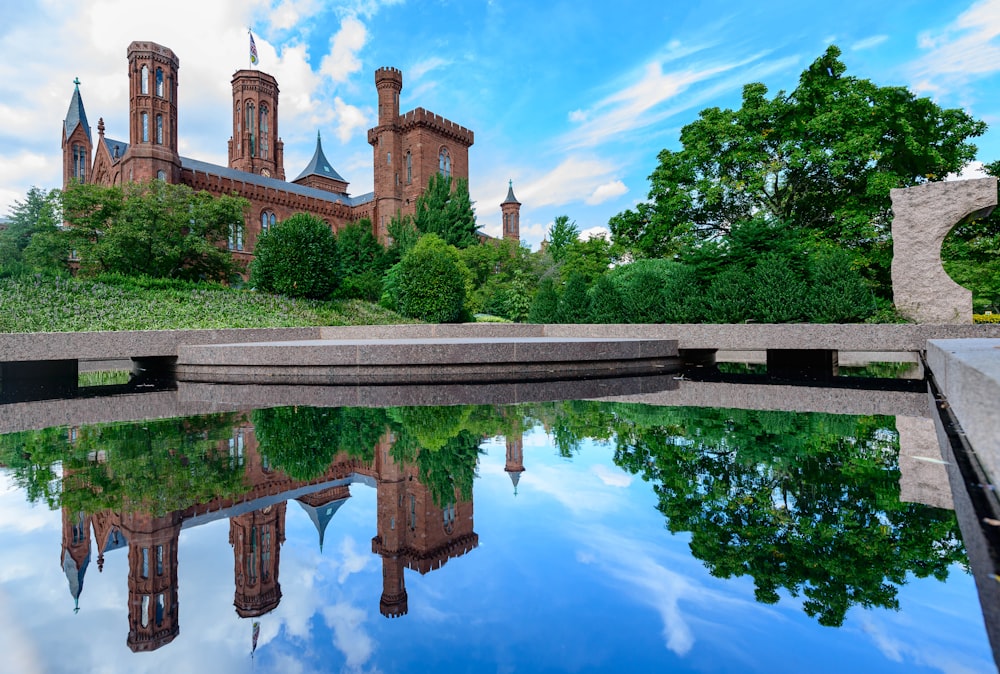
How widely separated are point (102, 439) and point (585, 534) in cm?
413

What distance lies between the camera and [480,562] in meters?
2.11

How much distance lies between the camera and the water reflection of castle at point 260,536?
1.87 meters

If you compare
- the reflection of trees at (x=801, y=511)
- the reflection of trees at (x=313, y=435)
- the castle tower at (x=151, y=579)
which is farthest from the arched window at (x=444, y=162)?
the castle tower at (x=151, y=579)

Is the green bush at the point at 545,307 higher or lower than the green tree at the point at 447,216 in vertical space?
lower

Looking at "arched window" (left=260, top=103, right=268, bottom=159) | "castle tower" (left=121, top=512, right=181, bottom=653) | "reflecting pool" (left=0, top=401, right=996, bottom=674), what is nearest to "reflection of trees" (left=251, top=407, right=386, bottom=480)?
"reflecting pool" (left=0, top=401, right=996, bottom=674)

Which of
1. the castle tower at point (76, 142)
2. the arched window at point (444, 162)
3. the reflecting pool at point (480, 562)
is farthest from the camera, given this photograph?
the castle tower at point (76, 142)

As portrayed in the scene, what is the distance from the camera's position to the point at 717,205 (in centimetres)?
1969

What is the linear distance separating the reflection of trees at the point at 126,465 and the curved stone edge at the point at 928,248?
12.2m

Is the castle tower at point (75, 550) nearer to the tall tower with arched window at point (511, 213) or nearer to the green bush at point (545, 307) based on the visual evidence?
the green bush at point (545, 307)

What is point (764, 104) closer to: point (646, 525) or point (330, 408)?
point (330, 408)

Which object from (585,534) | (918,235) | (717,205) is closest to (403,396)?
(585,534)

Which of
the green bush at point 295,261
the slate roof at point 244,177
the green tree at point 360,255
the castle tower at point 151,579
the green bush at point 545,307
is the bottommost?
the castle tower at point 151,579

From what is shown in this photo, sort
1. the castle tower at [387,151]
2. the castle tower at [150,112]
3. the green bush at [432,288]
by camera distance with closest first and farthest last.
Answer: the green bush at [432,288] → the castle tower at [150,112] → the castle tower at [387,151]

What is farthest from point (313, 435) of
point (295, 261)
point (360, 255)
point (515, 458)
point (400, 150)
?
point (400, 150)
